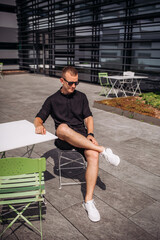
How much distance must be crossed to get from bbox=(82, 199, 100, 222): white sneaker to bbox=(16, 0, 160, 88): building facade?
29.5 ft

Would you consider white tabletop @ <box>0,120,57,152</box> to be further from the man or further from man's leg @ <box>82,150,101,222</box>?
man's leg @ <box>82,150,101,222</box>

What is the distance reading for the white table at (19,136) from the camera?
2.43 meters

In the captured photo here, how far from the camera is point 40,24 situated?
17.2m

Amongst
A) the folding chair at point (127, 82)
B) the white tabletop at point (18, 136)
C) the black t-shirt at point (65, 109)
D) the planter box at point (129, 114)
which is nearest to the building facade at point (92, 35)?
the folding chair at point (127, 82)

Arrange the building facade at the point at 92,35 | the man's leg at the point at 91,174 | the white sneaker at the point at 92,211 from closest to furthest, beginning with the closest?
the white sneaker at the point at 92,211 < the man's leg at the point at 91,174 < the building facade at the point at 92,35

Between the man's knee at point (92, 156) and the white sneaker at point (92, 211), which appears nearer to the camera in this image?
the white sneaker at point (92, 211)

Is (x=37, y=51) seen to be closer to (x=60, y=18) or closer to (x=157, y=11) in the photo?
(x=60, y=18)

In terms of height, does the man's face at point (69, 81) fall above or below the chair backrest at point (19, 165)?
above

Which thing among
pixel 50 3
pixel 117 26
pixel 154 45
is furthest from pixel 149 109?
pixel 50 3

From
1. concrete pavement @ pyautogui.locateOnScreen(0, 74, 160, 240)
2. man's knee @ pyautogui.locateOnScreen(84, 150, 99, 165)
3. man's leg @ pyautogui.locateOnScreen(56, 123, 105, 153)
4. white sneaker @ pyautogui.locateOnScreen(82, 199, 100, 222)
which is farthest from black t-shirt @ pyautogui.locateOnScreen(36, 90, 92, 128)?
white sneaker @ pyautogui.locateOnScreen(82, 199, 100, 222)

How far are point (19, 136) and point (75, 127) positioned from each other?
0.95 m

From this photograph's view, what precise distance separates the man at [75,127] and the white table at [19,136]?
4.2 inches

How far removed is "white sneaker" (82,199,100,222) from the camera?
99.7 inches

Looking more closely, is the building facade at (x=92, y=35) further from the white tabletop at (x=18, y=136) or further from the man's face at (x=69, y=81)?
the white tabletop at (x=18, y=136)
